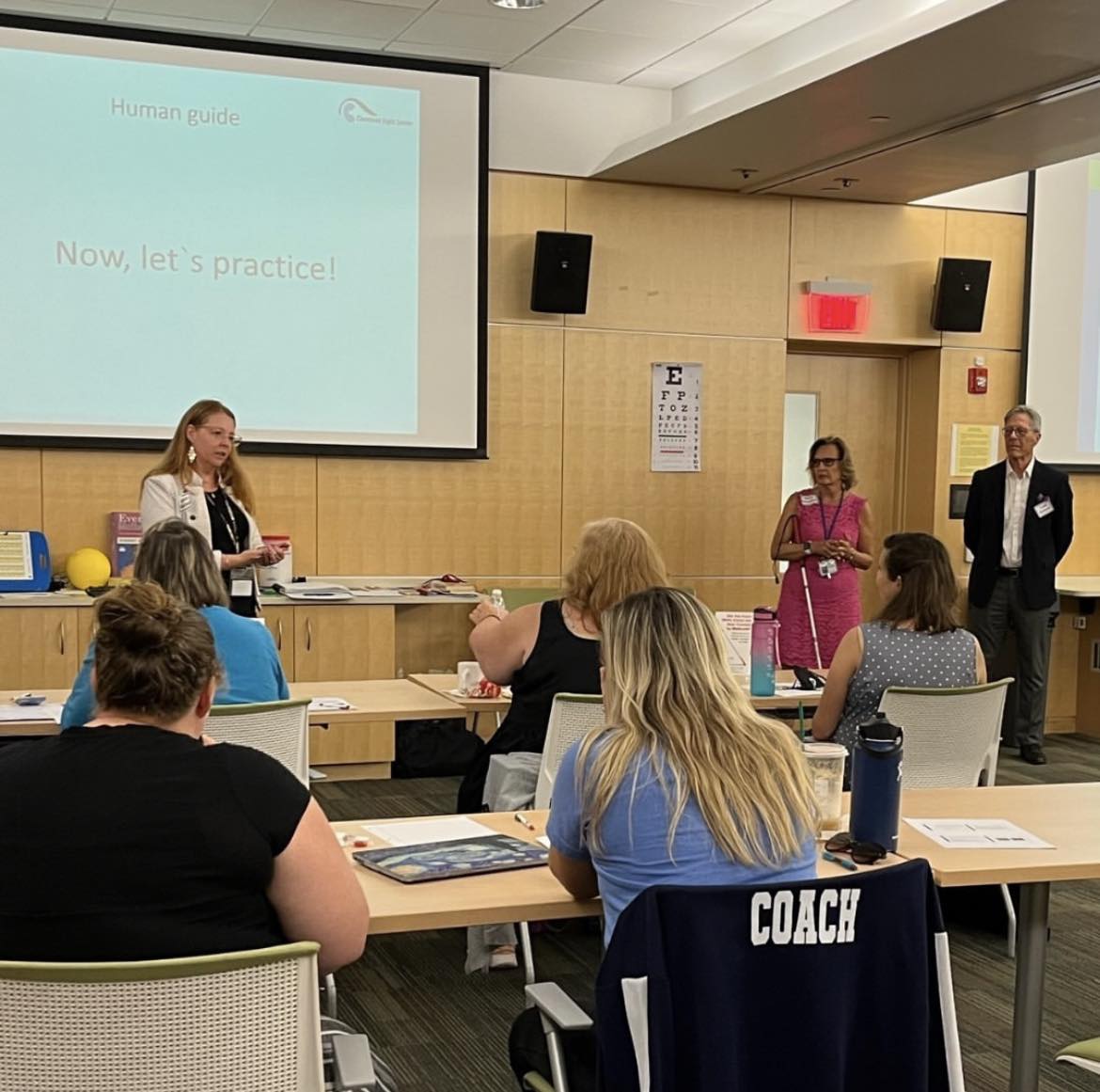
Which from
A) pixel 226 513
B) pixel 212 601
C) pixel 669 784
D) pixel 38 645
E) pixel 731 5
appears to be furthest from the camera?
pixel 731 5

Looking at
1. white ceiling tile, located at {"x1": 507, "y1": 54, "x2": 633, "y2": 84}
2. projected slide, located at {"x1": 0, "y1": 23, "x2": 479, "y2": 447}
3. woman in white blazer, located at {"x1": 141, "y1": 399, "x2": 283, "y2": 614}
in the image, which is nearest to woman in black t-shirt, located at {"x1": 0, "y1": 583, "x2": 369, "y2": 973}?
woman in white blazer, located at {"x1": 141, "y1": 399, "x2": 283, "y2": 614}

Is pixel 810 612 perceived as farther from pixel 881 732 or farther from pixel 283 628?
pixel 881 732

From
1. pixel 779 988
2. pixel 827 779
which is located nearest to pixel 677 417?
pixel 827 779

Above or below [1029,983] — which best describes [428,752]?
below

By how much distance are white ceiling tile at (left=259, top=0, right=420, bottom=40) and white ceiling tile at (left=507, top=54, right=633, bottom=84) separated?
2.34 feet

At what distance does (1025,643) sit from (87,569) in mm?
4758

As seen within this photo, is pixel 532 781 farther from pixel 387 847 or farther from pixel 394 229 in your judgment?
pixel 394 229

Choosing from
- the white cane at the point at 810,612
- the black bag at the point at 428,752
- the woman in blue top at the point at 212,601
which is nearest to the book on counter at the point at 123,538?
the black bag at the point at 428,752

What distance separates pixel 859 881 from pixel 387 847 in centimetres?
112

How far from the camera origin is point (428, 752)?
22.5 ft

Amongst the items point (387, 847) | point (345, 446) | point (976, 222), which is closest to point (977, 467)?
point (976, 222)

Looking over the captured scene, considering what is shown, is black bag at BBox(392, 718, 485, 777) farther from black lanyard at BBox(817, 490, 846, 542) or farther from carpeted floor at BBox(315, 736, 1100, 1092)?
carpeted floor at BBox(315, 736, 1100, 1092)

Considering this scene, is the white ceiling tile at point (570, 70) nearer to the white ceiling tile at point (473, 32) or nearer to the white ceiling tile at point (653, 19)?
the white ceiling tile at point (473, 32)

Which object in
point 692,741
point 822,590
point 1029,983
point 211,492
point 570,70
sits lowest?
point 1029,983
